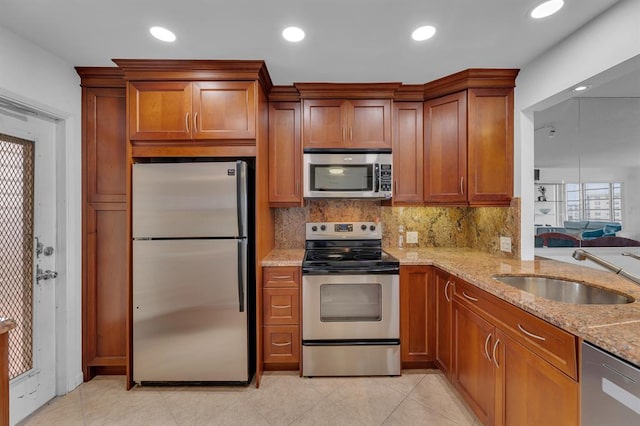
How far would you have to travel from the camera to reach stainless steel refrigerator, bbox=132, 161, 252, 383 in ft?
6.89

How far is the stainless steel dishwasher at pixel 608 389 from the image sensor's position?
2.88 feet

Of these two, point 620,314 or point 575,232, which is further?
point 575,232

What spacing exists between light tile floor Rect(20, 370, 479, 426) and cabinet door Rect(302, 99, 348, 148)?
77.6 inches

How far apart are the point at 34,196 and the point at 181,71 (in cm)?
134

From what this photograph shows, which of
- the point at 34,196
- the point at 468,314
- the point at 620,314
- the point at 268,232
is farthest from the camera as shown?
the point at 268,232

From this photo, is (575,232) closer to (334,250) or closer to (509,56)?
(509,56)

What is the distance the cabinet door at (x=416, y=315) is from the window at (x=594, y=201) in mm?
1242

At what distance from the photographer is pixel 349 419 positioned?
185 cm

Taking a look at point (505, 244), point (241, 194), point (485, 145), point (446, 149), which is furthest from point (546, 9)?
point (241, 194)

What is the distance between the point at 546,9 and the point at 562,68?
504 mm

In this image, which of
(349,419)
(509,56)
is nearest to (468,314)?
(349,419)

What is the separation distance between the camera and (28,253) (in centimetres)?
196

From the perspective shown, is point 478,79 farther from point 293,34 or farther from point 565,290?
point 565,290

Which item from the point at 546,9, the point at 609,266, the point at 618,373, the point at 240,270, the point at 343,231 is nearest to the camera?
the point at 618,373
